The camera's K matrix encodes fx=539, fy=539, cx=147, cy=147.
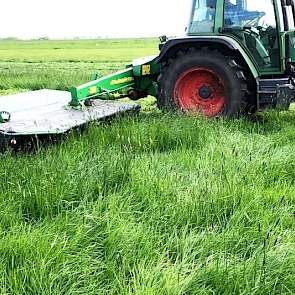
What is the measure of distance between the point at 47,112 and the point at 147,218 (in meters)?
2.87

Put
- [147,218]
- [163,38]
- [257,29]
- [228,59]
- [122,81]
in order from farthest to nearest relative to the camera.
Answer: [163,38]
[122,81]
[257,29]
[228,59]
[147,218]

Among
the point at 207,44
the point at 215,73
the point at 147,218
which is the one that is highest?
the point at 207,44

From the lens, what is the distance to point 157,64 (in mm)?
7441

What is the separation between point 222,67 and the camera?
272 inches

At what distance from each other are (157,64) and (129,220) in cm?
449

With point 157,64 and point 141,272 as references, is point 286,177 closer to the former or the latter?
point 141,272

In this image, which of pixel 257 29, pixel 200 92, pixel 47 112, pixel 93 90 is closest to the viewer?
pixel 47 112

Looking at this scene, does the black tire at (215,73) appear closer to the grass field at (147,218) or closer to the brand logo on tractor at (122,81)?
the brand logo on tractor at (122,81)

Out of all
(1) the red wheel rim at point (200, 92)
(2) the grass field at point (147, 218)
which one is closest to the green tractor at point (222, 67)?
(1) the red wheel rim at point (200, 92)

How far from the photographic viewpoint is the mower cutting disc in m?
5.12

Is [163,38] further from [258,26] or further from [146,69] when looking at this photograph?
[258,26]

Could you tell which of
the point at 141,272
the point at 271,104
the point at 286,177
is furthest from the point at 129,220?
the point at 271,104

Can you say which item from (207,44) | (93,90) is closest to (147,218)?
(93,90)

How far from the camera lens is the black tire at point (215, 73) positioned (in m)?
6.86
